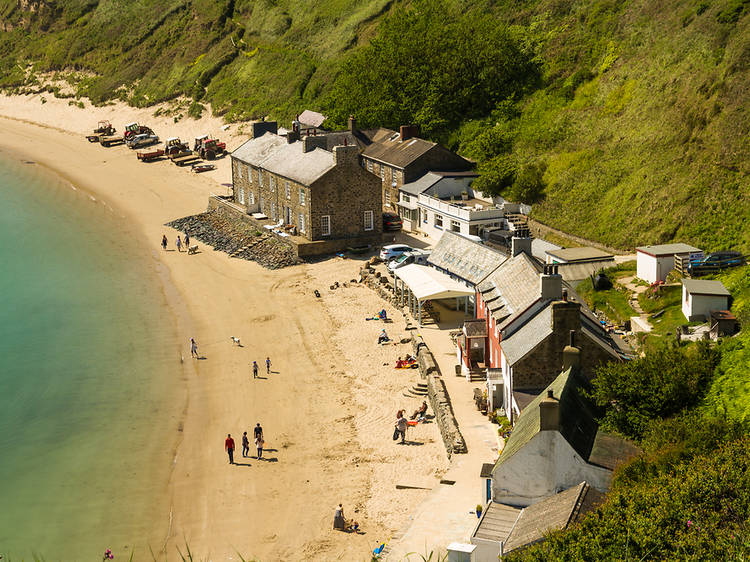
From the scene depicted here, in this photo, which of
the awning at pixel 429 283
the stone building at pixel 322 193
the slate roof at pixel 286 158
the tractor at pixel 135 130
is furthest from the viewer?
the tractor at pixel 135 130

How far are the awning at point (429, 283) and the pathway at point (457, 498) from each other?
791 cm

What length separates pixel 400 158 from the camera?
66.8 meters

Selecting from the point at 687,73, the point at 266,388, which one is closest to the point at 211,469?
the point at 266,388

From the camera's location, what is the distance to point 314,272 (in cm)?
5753

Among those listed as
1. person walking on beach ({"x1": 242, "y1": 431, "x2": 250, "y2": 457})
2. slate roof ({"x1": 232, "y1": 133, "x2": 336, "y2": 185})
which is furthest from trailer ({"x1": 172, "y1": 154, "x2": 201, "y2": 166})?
person walking on beach ({"x1": 242, "y1": 431, "x2": 250, "y2": 457})

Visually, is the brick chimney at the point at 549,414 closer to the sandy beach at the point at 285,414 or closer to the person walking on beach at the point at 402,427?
the sandy beach at the point at 285,414

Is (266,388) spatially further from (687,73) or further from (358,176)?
(687,73)

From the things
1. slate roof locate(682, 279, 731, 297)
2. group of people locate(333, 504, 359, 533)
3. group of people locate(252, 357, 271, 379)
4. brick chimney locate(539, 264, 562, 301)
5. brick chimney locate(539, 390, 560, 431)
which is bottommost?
group of people locate(333, 504, 359, 533)

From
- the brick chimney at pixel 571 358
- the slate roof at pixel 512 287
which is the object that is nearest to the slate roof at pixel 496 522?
the brick chimney at pixel 571 358

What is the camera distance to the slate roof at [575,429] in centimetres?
2580

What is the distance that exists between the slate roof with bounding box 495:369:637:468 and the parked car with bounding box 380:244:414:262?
94.5ft

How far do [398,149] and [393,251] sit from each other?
1416cm

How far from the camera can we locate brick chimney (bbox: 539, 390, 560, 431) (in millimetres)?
25000

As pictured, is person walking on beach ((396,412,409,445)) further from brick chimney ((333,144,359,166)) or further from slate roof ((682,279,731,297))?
brick chimney ((333,144,359,166))
